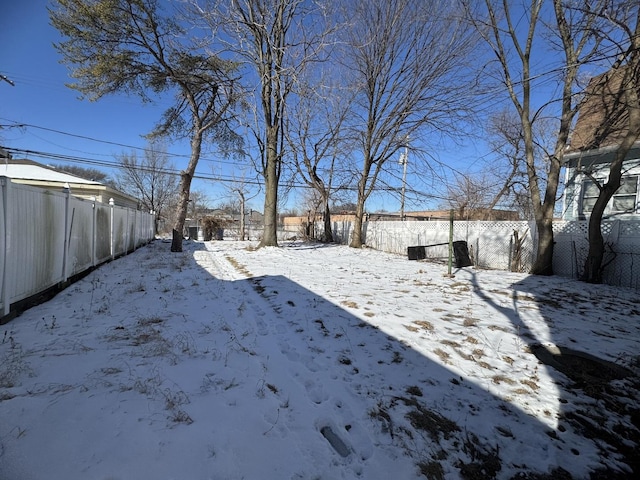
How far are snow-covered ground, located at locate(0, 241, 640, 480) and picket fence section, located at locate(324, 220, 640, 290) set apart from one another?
343 cm

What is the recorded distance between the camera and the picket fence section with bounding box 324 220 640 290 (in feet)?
22.6

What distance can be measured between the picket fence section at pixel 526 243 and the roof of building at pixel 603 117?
2896mm

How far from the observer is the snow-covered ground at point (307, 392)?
1.62m

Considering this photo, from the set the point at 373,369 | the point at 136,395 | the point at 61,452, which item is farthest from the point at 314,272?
the point at 61,452

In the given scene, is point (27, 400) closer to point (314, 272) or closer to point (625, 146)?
point (314, 272)

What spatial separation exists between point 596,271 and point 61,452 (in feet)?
31.3

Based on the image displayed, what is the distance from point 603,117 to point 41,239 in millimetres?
13904

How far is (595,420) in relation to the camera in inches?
84.1

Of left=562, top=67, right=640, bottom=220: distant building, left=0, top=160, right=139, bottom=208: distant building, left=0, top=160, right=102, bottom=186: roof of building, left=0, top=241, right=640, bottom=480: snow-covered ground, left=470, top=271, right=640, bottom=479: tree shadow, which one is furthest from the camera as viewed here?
left=0, top=160, right=102, bottom=186: roof of building

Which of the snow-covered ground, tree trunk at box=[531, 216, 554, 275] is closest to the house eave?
tree trunk at box=[531, 216, 554, 275]

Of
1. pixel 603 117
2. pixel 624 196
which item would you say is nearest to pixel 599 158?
pixel 603 117

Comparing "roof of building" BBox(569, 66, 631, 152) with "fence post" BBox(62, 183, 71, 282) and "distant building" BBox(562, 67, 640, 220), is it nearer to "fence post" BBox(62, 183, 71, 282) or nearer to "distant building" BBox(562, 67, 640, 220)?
"distant building" BBox(562, 67, 640, 220)

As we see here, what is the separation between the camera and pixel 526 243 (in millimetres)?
8914

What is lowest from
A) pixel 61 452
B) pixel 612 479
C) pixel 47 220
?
pixel 612 479
